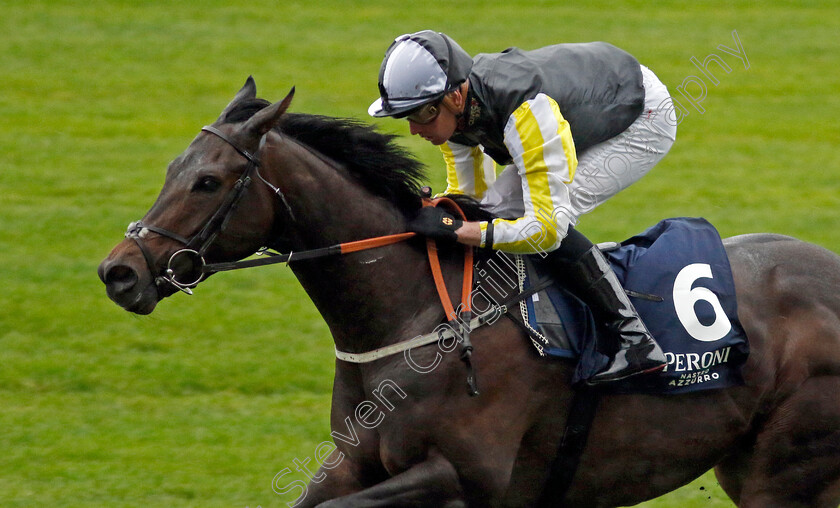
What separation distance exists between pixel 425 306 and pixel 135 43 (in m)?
10.8

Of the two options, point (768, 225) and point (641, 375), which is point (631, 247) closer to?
point (641, 375)

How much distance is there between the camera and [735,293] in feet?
13.6

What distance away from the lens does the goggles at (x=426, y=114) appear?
3.85 meters

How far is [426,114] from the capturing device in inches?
153

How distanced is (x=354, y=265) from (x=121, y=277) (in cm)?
76

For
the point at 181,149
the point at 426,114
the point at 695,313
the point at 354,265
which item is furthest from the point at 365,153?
the point at 181,149

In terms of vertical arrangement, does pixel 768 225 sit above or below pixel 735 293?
below

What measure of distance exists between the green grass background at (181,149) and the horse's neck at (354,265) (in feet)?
5.88

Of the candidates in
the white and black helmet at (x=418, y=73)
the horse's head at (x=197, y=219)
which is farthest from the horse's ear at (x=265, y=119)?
the white and black helmet at (x=418, y=73)

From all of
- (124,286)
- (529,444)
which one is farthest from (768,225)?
(124,286)

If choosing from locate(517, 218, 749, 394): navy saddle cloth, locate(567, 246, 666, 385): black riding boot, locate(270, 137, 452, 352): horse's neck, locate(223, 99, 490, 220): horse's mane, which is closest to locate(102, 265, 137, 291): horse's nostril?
locate(270, 137, 452, 352): horse's neck

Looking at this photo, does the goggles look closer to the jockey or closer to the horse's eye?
the jockey

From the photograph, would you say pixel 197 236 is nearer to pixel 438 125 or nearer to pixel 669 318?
pixel 438 125

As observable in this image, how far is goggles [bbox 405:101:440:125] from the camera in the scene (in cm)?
385
